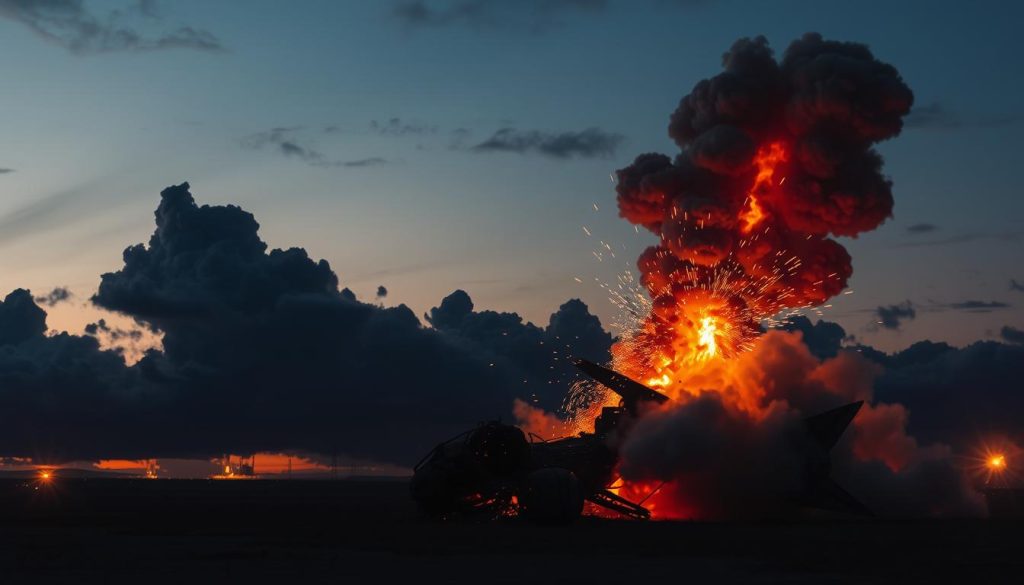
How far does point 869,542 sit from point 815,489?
19.1 m

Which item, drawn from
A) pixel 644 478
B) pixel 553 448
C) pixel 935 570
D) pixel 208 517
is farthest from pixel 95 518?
pixel 935 570

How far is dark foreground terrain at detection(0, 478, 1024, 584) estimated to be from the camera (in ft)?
160

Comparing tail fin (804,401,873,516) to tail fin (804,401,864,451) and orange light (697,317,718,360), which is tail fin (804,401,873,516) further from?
orange light (697,317,718,360)

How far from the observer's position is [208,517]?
102188mm

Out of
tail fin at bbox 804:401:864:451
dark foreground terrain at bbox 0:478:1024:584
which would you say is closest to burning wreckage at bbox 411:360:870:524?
tail fin at bbox 804:401:864:451

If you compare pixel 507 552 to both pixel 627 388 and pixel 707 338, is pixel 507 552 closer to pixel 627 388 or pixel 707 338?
pixel 627 388

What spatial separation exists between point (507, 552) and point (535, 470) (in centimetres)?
2835

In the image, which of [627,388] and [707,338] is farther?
[707,338]

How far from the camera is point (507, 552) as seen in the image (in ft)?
200

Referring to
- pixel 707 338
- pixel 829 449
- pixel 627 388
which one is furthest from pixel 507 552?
pixel 707 338

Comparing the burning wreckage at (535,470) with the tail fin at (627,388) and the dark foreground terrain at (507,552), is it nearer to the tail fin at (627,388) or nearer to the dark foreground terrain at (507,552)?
the tail fin at (627,388)

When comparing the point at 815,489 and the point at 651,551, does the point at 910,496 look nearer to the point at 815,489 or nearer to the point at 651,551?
the point at 815,489

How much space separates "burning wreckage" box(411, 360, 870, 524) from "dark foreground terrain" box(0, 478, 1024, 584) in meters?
2.17

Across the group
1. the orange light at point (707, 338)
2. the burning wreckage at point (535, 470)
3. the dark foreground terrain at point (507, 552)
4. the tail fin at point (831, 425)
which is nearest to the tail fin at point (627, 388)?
the burning wreckage at point (535, 470)
